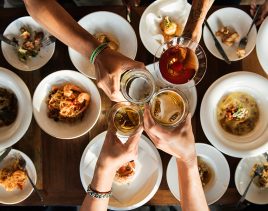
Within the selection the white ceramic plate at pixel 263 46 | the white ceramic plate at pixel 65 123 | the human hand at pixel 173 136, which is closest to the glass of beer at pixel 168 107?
the human hand at pixel 173 136

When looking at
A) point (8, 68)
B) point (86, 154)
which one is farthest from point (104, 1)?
point (86, 154)

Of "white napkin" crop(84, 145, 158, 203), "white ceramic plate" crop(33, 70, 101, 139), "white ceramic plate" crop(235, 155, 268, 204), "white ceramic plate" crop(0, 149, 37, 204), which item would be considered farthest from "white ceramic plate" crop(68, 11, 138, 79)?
"white ceramic plate" crop(235, 155, 268, 204)

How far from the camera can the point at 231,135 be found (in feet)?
5.26

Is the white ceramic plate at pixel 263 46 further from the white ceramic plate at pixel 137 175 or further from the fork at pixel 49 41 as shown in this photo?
the fork at pixel 49 41

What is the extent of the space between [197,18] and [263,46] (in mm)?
343

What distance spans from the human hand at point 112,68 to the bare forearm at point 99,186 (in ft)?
0.98

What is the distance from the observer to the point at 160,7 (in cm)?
170

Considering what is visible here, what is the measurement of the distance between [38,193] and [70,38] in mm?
717

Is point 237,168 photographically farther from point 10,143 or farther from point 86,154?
point 10,143

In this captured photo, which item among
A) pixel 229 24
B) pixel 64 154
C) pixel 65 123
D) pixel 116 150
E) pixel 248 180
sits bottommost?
pixel 248 180

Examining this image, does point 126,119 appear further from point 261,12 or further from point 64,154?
point 261,12

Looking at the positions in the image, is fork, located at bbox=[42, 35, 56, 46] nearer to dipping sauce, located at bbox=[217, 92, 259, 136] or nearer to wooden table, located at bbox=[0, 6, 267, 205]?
wooden table, located at bbox=[0, 6, 267, 205]

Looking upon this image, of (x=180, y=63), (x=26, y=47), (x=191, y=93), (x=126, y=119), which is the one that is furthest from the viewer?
(x=26, y=47)

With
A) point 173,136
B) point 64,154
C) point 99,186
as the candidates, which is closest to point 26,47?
point 64,154
